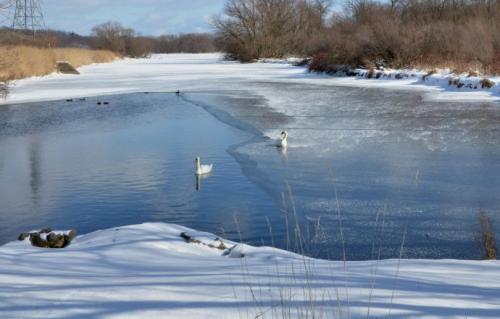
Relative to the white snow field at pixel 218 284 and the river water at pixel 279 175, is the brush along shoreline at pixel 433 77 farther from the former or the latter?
the white snow field at pixel 218 284

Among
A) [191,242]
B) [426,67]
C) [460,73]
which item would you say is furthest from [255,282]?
[426,67]

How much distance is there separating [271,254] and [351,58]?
107 feet

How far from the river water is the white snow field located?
0.52 m

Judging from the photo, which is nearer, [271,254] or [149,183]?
[271,254]

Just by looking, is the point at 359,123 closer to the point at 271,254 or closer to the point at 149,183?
the point at 149,183

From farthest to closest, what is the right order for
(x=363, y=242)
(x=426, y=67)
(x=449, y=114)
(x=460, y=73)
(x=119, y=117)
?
(x=426, y=67) < (x=460, y=73) < (x=119, y=117) < (x=449, y=114) < (x=363, y=242)

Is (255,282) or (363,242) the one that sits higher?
(255,282)

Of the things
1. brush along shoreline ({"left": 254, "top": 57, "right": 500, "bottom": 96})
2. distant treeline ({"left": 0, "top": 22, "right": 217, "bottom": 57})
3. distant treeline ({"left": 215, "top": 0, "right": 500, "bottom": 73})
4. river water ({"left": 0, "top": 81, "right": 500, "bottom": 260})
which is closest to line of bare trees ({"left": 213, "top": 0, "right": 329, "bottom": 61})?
distant treeline ({"left": 215, "top": 0, "right": 500, "bottom": 73})

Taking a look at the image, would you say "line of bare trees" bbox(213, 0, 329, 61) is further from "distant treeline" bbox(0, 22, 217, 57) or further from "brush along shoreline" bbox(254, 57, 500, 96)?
"brush along shoreline" bbox(254, 57, 500, 96)

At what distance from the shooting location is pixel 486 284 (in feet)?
12.0

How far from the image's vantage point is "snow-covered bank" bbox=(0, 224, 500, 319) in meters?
2.97

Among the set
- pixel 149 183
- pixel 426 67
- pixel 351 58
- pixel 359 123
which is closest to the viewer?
pixel 149 183

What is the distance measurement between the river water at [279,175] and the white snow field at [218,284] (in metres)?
0.52

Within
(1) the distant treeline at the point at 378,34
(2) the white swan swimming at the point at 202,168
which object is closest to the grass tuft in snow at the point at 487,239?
(2) the white swan swimming at the point at 202,168
